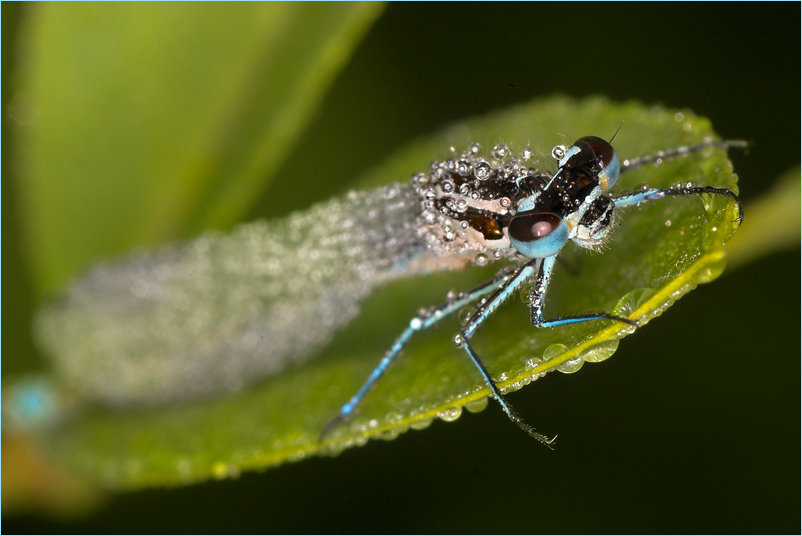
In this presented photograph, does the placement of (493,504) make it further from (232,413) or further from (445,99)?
(445,99)

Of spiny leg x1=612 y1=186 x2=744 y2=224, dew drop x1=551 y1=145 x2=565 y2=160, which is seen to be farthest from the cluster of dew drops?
spiny leg x1=612 y1=186 x2=744 y2=224

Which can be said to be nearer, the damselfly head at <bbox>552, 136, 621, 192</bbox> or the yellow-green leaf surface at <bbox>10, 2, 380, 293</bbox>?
the damselfly head at <bbox>552, 136, 621, 192</bbox>

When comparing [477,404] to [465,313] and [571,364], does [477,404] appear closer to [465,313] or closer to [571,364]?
[571,364]

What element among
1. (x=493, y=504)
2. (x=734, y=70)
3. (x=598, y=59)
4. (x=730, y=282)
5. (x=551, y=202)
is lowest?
(x=493, y=504)

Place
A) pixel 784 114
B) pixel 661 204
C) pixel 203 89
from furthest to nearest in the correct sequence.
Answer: pixel 784 114 < pixel 203 89 < pixel 661 204

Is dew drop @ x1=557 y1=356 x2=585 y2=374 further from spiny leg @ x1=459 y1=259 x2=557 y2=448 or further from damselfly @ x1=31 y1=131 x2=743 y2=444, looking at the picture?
spiny leg @ x1=459 y1=259 x2=557 y2=448

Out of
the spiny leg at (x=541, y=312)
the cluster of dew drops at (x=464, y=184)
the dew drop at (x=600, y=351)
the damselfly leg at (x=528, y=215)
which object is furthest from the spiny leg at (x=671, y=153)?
the dew drop at (x=600, y=351)

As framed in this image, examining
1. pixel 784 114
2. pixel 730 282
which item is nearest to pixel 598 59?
pixel 784 114
